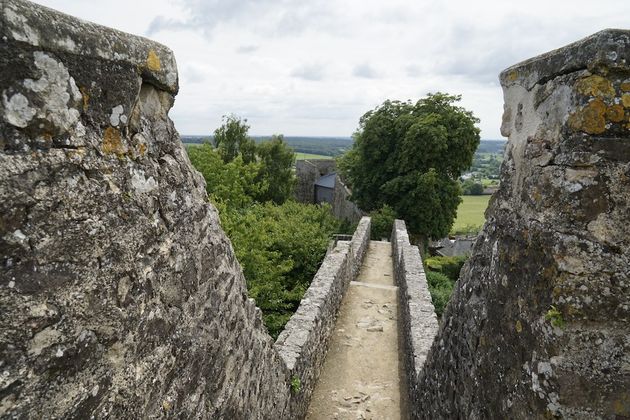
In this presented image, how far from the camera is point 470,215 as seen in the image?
199ft

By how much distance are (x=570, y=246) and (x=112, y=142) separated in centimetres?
222

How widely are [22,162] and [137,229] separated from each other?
24.7 inches

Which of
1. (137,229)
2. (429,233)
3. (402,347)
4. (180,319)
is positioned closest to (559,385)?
(180,319)

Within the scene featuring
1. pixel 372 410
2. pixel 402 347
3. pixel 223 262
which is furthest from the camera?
pixel 402 347

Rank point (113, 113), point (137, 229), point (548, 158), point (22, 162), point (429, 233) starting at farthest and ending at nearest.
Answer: point (429, 233), point (548, 158), point (137, 229), point (113, 113), point (22, 162)

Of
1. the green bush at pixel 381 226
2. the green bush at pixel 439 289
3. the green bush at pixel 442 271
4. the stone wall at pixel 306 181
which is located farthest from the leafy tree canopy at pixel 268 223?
the stone wall at pixel 306 181

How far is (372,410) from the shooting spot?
5598 mm

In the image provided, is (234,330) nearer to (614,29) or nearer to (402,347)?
(614,29)

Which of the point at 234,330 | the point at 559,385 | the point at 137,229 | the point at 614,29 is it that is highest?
the point at 614,29

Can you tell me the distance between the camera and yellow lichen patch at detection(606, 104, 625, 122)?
1.90 metres

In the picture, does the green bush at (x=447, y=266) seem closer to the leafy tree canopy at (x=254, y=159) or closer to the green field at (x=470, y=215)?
the leafy tree canopy at (x=254, y=159)

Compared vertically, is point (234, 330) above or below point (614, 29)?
below

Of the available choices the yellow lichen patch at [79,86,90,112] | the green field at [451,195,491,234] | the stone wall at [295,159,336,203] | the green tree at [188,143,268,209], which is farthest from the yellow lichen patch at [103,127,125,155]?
the green field at [451,195,491,234]

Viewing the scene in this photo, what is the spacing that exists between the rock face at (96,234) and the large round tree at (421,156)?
19252 mm
